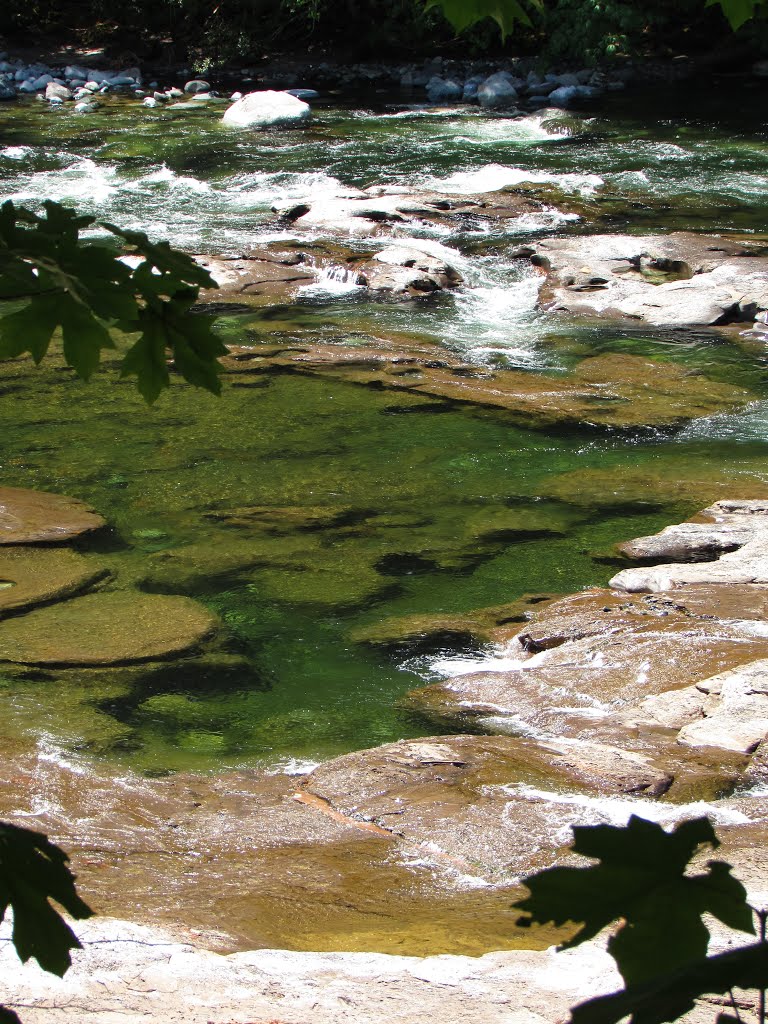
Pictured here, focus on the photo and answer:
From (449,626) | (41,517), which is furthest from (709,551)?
(41,517)

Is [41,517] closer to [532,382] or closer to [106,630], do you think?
[106,630]

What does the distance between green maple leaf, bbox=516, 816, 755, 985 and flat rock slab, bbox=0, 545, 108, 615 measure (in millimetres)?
4737

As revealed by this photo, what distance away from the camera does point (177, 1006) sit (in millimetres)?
2059

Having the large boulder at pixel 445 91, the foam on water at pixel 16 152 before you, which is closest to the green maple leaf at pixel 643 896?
the foam on water at pixel 16 152

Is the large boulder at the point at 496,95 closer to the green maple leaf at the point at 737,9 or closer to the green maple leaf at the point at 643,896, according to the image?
the green maple leaf at the point at 737,9

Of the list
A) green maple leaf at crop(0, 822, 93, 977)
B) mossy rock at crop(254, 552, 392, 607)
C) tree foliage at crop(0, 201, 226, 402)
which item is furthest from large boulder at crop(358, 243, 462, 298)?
green maple leaf at crop(0, 822, 93, 977)

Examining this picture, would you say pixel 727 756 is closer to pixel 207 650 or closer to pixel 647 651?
pixel 647 651

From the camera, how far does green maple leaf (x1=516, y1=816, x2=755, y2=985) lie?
0.79 metres

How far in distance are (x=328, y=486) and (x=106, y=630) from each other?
1.99m

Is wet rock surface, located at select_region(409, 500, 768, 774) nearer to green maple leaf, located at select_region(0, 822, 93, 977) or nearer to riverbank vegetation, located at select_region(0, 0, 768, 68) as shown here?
A: green maple leaf, located at select_region(0, 822, 93, 977)

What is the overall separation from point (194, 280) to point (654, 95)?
63.5 feet

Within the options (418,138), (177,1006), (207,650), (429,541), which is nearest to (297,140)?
(418,138)

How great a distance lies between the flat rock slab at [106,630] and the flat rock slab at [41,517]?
0.70m

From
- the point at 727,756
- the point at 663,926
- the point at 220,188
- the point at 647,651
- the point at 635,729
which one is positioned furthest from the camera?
the point at 220,188
